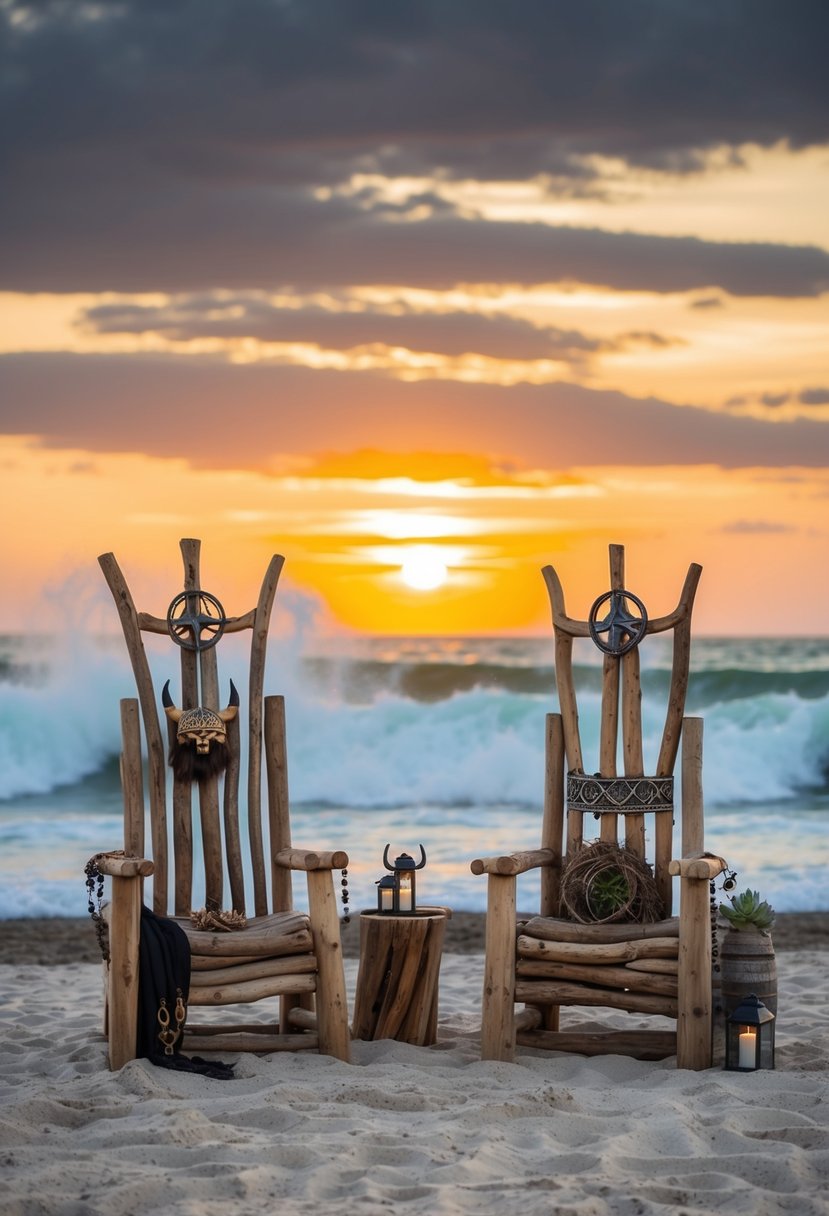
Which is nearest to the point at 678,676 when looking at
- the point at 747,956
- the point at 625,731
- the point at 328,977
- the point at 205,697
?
the point at 625,731

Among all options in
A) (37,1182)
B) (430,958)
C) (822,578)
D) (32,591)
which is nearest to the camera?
(37,1182)

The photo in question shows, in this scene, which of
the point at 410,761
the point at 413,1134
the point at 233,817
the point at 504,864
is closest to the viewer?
the point at 413,1134

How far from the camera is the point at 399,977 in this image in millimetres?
5285

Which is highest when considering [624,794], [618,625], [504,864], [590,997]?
[618,625]

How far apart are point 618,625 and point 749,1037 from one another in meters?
1.64

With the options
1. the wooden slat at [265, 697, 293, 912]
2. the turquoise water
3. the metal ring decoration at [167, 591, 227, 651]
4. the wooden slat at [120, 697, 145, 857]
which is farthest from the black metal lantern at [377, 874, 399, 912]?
the turquoise water

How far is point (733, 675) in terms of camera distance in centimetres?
2209

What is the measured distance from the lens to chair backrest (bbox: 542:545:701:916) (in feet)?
18.0

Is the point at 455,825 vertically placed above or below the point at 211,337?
below

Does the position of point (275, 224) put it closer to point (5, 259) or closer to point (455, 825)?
point (5, 259)

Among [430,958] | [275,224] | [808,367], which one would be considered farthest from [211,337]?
[430,958]

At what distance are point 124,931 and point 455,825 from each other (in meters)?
9.55

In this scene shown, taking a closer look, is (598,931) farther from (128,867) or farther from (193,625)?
(193,625)

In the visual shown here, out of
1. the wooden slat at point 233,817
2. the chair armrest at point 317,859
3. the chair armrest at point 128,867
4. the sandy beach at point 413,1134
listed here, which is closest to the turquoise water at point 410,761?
the wooden slat at point 233,817
